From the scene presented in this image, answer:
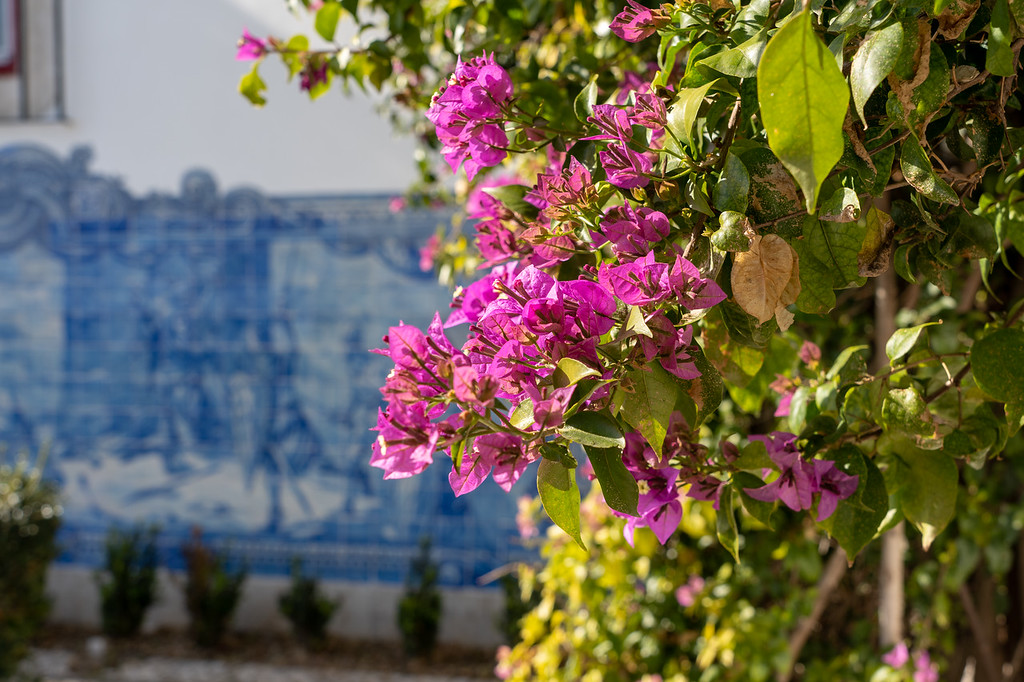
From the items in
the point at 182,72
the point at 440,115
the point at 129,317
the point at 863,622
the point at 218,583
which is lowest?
the point at 218,583

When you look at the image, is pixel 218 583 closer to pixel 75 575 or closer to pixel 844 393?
pixel 75 575

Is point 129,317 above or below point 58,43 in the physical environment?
below

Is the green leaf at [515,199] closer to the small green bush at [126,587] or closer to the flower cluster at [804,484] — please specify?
the flower cluster at [804,484]

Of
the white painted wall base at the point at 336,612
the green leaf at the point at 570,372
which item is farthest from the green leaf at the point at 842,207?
the white painted wall base at the point at 336,612

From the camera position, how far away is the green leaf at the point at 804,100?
0.91ft

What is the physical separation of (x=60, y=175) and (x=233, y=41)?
984 mm

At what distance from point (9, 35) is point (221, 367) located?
165 cm

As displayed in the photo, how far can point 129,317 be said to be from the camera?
371 cm

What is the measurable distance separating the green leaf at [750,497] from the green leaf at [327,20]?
61cm

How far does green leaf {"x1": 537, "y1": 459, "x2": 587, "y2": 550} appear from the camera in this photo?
361 mm

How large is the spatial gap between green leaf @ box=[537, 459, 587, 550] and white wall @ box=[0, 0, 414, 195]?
328 centimetres

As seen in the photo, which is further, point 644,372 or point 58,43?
point 58,43

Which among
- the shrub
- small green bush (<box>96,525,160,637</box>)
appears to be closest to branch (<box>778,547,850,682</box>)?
the shrub

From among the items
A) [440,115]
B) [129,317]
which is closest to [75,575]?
[129,317]
